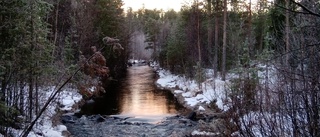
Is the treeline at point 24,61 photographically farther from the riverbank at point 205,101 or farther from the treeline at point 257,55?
the riverbank at point 205,101

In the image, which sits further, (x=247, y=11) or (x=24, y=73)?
(x=247, y=11)

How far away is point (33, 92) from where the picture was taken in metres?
11.9

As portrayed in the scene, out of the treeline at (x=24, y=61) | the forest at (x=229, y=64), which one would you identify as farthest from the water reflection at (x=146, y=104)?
the treeline at (x=24, y=61)

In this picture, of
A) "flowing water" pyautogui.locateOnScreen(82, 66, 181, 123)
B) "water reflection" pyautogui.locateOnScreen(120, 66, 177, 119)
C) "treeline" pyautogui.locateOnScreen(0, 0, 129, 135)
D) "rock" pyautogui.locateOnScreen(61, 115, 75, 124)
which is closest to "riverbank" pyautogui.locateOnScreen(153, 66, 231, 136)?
"flowing water" pyautogui.locateOnScreen(82, 66, 181, 123)

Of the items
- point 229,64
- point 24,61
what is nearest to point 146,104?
Result: point 229,64

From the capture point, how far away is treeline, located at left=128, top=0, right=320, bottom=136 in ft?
12.7

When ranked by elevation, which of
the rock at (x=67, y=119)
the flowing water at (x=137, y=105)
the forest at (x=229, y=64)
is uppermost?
the forest at (x=229, y=64)

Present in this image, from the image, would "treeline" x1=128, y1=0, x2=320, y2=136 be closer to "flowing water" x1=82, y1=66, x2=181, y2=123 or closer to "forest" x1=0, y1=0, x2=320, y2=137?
"forest" x1=0, y1=0, x2=320, y2=137

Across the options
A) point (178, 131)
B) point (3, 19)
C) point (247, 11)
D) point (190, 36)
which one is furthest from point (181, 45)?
point (3, 19)

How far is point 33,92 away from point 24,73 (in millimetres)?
1955

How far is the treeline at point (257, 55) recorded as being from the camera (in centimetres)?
387

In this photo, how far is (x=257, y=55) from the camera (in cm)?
1449

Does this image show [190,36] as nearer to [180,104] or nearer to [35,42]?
[180,104]

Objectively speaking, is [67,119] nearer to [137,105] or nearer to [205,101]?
[137,105]
